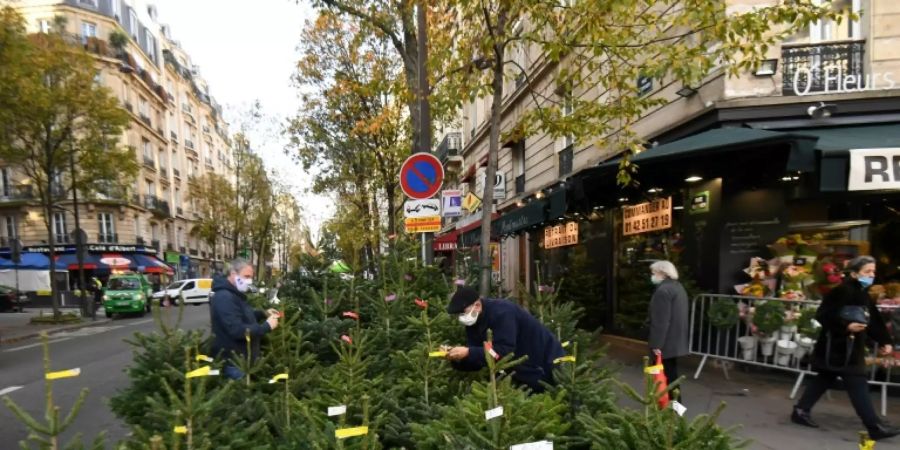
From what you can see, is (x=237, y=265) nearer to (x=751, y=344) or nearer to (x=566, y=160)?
(x=751, y=344)

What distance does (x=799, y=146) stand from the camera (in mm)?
5633

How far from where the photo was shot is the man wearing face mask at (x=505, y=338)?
338 centimetres

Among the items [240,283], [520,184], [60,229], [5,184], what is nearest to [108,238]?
[60,229]

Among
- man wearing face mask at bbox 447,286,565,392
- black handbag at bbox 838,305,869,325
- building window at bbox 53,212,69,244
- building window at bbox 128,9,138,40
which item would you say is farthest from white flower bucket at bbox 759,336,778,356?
building window at bbox 128,9,138,40

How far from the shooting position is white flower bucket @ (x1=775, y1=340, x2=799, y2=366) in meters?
5.87

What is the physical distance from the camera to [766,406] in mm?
5473

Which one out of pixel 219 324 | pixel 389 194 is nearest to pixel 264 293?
pixel 219 324

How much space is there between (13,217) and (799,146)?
1779 inches

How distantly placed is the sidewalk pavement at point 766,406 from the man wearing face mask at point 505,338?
38.0 inches

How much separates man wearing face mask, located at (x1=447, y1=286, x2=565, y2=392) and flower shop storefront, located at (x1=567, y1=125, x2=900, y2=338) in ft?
13.2

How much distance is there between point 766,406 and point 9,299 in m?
31.1

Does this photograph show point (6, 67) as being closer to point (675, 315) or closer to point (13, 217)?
point (675, 315)

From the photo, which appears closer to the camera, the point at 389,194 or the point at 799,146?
the point at 799,146

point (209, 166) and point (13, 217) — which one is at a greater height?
point (209, 166)
